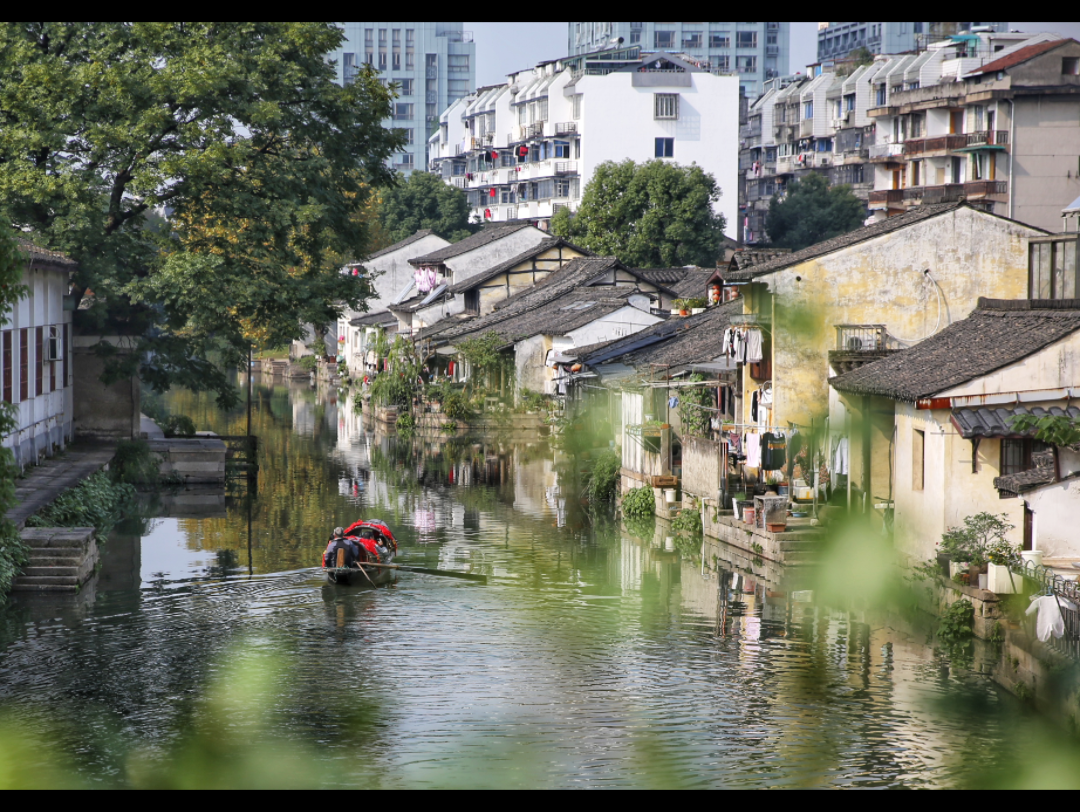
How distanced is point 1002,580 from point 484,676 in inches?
274

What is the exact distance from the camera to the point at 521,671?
1675 cm

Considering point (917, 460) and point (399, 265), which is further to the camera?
point (399, 265)

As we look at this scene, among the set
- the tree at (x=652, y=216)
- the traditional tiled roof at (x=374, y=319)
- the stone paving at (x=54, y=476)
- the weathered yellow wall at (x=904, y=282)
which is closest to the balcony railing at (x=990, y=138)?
the tree at (x=652, y=216)

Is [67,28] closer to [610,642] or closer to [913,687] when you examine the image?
[610,642]

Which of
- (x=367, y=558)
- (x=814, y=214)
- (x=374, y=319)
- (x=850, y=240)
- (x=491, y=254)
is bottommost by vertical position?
(x=367, y=558)

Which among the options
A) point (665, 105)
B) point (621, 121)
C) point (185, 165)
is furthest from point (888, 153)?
point (185, 165)

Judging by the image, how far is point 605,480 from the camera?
1268 inches

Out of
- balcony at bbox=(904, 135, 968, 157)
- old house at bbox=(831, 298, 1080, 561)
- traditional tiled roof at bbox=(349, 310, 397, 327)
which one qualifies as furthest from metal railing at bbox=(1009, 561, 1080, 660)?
traditional tiled roof at bbox=(349, 310, 397, 327)

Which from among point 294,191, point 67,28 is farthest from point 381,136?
point 67,28

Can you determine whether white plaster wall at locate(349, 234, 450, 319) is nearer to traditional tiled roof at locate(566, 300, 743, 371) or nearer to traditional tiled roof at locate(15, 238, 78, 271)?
traditional tiled roof at locate(566, 300, 743, 371)

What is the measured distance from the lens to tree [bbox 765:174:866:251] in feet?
236

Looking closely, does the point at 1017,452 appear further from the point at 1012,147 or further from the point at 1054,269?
the point at 1012,147

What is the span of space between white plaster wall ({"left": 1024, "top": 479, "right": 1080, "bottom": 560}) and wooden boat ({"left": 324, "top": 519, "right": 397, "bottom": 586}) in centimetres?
1141

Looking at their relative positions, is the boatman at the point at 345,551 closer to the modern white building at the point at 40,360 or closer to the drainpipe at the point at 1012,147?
the modern white building at the point at 40,360
